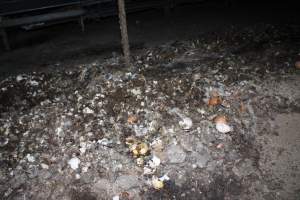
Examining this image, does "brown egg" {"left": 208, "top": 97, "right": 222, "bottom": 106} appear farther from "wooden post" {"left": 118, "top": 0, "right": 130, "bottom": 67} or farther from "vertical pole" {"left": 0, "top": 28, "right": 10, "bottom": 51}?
"vertical pole" {"left": 0, "top": 28, "right": 10, "bottom": 51}

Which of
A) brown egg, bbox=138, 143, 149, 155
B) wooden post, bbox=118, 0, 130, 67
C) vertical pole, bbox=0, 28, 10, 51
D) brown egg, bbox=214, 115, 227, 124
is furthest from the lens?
vertical pole, bbox=0, 28, 10, 51

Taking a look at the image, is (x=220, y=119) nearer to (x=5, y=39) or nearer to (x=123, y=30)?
(x=123, y=30)

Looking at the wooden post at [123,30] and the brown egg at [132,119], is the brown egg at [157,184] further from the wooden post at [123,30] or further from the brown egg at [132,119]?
the wooden post at [123,30]

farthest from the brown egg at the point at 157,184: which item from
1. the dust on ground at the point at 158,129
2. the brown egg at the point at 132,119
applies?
the brown egg at the point at 132,119

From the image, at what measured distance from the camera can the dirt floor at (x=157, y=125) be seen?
3701mm

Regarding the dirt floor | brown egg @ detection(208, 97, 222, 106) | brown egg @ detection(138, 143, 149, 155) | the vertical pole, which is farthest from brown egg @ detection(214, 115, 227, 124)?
the vertical pole

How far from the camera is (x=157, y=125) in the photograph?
427cm

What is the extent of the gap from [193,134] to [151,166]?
0.74m

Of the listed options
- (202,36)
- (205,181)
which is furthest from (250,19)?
(205,181)

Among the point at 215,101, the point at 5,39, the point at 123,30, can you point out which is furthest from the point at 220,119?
the point at 5,39

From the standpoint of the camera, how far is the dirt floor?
370 centimetres

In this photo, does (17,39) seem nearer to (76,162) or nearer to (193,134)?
(76,162)

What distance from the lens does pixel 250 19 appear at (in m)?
6.92

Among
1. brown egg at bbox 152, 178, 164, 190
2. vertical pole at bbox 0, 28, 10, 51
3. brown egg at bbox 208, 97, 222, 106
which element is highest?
vertical pole at bbox 0, 28, 10, 51
